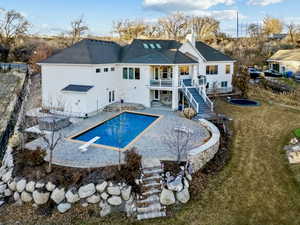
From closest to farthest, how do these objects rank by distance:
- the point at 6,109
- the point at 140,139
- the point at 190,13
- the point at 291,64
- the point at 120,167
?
the point at 120,167, the point at 140,139, the point at 6,109, the point at 291,64, the point at 190,13

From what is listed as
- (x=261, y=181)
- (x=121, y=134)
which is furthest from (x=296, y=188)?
(x=121, y=134)

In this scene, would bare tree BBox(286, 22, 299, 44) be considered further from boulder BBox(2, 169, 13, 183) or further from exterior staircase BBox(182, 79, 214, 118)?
boulder BBox(2, 169, 13, 183)

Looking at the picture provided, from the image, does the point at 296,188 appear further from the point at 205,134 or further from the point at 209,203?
the point at 205,134

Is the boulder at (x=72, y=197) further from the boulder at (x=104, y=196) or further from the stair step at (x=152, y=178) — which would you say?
the stair step at (x=152, y=178)

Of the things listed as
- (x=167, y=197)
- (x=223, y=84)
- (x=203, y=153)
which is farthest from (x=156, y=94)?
(x=167, y=197)

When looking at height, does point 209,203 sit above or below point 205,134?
below

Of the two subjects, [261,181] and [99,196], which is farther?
[261,181]
